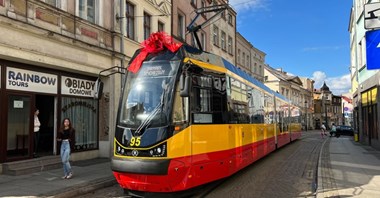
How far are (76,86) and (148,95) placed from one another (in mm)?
7303

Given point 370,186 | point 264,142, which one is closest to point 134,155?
point 370,186

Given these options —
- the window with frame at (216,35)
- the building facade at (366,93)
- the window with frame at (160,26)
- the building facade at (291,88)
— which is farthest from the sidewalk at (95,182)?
the building facade at (291,88)

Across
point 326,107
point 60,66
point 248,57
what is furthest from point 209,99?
point 326,107

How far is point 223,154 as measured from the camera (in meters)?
8.83

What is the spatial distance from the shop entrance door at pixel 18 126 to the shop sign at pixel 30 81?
0.31 m

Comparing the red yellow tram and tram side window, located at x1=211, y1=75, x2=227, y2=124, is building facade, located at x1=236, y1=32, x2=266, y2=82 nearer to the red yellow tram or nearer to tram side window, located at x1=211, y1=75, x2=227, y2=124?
tram side window, located at x1=211, y1=75, x2=227, y2=124

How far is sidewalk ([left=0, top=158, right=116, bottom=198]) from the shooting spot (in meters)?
8.31

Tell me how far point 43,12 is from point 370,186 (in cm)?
1068

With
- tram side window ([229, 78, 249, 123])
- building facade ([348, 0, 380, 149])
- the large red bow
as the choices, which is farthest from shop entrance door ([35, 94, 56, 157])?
building facade ([348, 0, 380, 149])

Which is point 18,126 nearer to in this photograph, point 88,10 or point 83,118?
point 83,118

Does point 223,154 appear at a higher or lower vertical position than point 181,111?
lower

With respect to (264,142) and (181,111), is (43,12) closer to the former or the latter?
(181,111)

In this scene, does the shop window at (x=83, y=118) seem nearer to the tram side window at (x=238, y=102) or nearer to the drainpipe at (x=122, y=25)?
the drainpipe at (x=122, y=25)

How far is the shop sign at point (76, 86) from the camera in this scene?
13508mm
